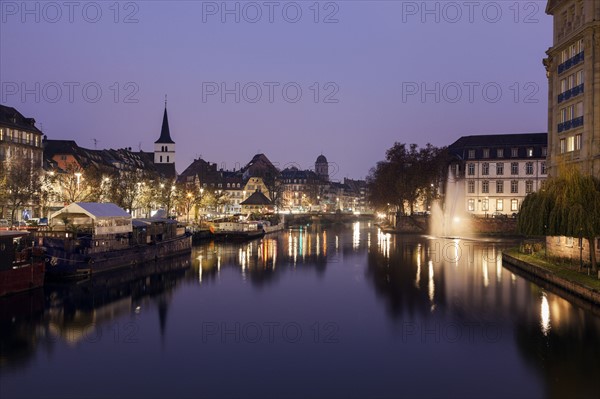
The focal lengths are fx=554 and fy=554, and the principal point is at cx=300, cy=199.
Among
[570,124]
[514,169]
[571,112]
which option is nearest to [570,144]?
[570,124]

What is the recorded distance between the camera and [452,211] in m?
99.9

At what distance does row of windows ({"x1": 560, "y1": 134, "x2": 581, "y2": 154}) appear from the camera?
1636 inches

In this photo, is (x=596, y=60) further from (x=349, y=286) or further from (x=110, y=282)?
(x=110, y=282)

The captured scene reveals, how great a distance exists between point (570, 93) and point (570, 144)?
392 cm

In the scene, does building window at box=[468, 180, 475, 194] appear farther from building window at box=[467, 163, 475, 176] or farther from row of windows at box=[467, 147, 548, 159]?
row of windows at box=[467, 147, 548, 159]

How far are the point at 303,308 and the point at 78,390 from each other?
1646 cm

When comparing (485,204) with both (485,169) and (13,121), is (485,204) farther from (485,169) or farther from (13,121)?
(13,121)

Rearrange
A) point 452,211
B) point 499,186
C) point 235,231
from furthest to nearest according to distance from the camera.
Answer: point 452,211, point 499,186, point 235,231

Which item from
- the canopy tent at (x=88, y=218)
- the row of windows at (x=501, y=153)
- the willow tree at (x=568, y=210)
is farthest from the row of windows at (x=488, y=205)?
the canopy tent at (x=88, y=218)

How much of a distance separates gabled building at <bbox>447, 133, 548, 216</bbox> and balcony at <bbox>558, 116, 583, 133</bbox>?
173 feet

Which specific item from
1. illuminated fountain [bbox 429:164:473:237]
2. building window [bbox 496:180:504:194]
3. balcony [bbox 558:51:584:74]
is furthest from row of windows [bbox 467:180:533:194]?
balcony [bbox 558:51:584:74]

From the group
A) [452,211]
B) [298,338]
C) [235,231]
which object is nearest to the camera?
[298,338]

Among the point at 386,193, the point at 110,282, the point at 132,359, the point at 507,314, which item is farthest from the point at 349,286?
the point at 386,193

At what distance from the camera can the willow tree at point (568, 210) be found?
34.0m
